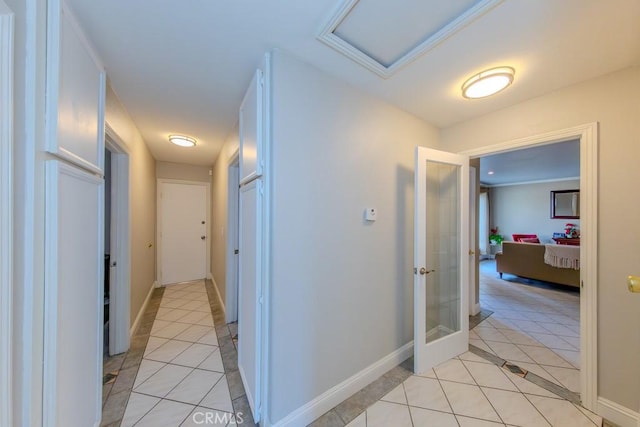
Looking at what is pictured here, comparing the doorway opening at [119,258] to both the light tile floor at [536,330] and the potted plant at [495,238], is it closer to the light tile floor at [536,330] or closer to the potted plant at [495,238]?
the light tile floor at [536,330]

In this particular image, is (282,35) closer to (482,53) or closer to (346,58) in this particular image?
(346,58)

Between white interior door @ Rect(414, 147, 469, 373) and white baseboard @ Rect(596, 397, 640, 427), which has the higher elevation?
white interior door @ Rect(414, 147, 469, 373)

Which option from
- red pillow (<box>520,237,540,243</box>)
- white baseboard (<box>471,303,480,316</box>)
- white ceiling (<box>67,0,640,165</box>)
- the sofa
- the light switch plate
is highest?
white ceiling (<box>67,0,640,165</box>)

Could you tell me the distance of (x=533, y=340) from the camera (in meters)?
2.58

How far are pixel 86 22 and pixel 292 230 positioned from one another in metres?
1.54

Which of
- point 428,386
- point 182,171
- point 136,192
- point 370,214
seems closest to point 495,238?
point 428,386

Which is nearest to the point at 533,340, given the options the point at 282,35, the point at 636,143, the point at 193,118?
the point at 636,143

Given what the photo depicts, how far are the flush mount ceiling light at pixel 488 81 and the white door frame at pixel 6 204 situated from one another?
7.63 ft

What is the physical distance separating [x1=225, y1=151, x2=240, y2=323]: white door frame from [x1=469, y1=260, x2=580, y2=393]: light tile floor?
2795 mm

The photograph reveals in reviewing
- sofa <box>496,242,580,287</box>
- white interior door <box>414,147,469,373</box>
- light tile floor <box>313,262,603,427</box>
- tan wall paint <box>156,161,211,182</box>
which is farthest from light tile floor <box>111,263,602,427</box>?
tan wall paint <box>156,161,211,182</box>

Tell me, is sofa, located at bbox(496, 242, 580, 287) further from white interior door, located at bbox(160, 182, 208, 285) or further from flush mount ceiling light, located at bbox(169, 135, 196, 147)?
white interior door, located at bbox(160, 182, 208, 285)

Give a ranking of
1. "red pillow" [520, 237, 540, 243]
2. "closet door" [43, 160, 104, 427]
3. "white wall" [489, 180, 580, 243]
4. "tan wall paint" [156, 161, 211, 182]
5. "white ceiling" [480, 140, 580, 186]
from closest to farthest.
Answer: "closet door" [43, 160, 104, 427], "white ceiling" [480, 140, 580, 186], "tan wall paint" [156, 161, 211, 182], "red pillow" [520, 237, 540, 243], "white wall" [489, 180, 580, 243]

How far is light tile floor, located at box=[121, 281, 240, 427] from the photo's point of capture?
1553 millimetres

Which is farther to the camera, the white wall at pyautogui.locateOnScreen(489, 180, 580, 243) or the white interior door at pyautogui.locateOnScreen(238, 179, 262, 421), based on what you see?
the white wall at pyautogui.locateOnScreen(489, 180, 580, 243)
